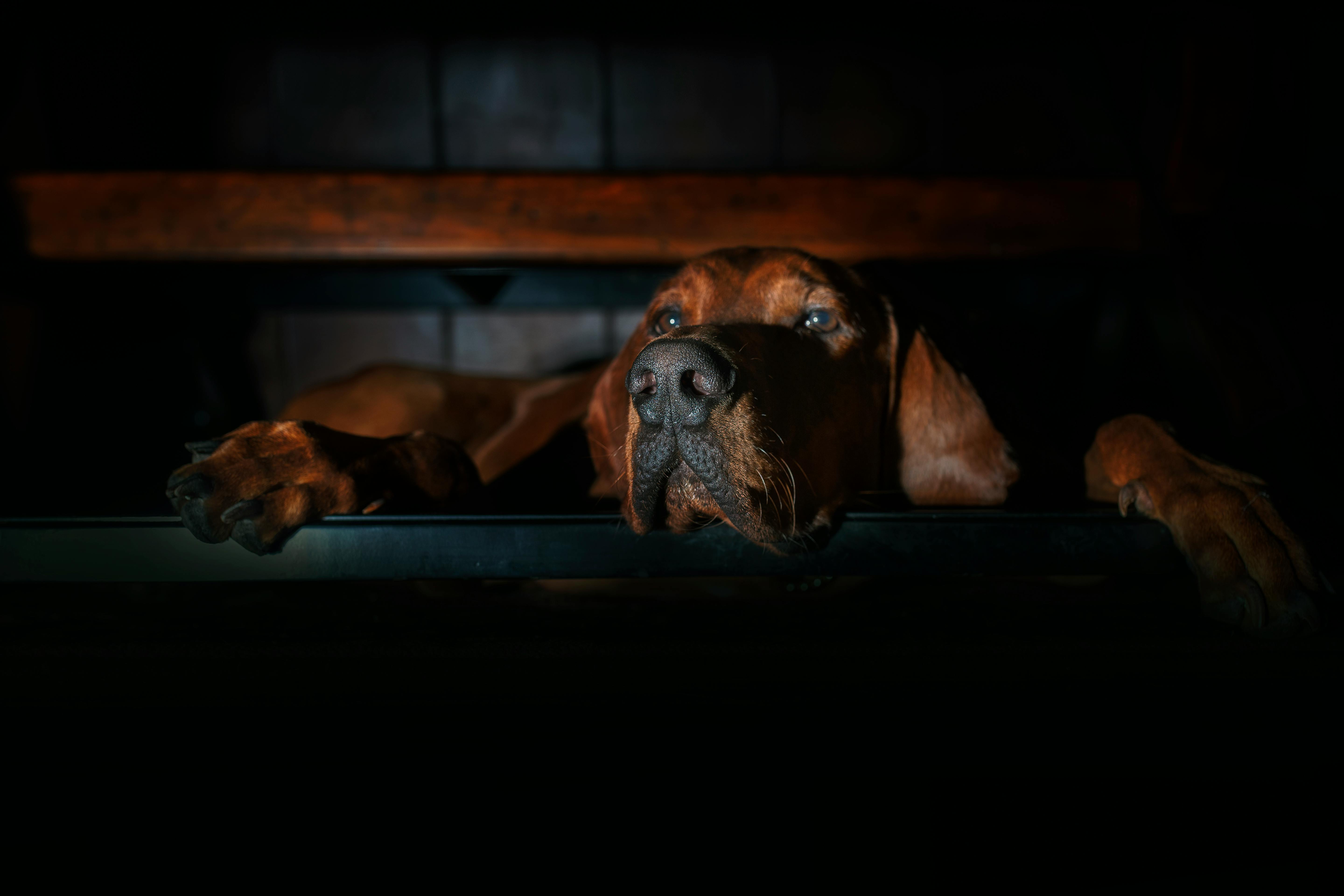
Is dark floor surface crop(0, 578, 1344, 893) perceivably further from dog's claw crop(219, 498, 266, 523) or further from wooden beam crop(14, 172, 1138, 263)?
wooden beam crop(14, 172, 1138, 263)

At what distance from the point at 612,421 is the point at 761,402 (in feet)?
2.16

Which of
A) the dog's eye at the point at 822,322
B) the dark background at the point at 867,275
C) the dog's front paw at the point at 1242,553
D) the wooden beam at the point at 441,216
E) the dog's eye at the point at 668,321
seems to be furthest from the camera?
the wooden beam at the point at 441,216

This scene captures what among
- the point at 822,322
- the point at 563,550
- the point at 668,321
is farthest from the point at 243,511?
the point at 822,322

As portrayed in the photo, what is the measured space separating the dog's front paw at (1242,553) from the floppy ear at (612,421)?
115 cm

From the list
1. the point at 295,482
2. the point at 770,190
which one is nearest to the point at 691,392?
the point at 295,482

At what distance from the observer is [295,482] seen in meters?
1.48

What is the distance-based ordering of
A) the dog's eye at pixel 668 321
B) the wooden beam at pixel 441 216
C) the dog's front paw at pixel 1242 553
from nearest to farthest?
the dog's front paw at pixel 1242 553 → the dog's eye at pixel 668 321 → the wooden beam at pixel 441 216

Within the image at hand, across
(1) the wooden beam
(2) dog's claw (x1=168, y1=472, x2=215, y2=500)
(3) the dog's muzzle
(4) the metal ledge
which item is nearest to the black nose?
(3) the dog's muzzle

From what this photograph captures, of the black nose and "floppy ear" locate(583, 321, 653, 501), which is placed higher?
the black nose

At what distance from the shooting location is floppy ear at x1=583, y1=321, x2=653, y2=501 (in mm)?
1944

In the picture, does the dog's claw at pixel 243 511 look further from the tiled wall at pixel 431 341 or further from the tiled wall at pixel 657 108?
the tiled wall at pixel 657 108

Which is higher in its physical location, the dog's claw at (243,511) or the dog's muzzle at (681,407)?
the dog's muzzle at (681,407)

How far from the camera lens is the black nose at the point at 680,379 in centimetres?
135

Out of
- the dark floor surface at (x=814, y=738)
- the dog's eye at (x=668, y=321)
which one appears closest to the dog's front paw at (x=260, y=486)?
the dark floor surface at (x=814, y=738)
